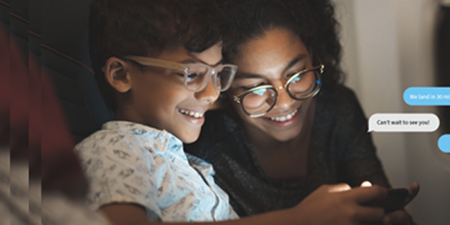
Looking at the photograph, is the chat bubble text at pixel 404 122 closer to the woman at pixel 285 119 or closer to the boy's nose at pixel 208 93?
the woman at pixel 285 119

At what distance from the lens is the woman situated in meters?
0.68

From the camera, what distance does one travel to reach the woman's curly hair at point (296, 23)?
26.1 inches

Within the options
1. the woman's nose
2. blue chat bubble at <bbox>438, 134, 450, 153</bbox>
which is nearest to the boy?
the woman's nose

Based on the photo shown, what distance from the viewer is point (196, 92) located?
65 centimetres

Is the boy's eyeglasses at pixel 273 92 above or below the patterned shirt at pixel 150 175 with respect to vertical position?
above

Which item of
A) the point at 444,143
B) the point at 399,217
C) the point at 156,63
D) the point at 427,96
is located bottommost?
the point at 399,217

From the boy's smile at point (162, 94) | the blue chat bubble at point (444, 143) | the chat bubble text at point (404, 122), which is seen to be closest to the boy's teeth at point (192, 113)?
the boy's smile at point (162, 94)

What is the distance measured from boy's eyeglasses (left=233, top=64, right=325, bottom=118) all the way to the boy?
0.20ft

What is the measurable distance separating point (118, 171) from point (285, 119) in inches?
13.8

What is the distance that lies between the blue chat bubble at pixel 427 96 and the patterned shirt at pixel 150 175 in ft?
1.44

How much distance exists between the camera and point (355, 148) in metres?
0.76

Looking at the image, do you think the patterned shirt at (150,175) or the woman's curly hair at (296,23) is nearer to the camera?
the patterned shirt at (150,175)

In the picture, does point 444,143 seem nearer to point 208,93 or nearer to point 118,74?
point 208,93

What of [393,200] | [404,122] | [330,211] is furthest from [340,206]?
[404,122]
